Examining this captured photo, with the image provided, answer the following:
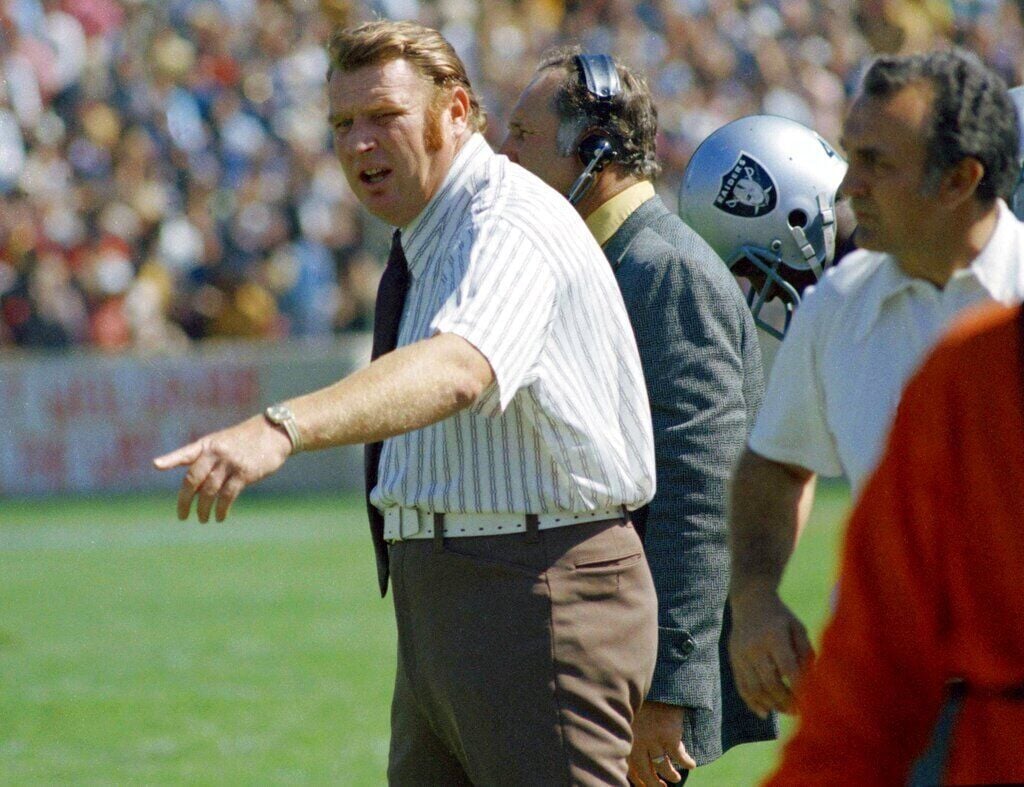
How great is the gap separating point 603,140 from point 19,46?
51.5 ft

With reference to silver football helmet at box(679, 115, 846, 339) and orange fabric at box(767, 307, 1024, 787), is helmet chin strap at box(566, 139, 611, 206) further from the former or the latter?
orange fabric at box(767, 307, 1024, 787)

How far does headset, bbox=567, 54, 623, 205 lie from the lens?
402 cm

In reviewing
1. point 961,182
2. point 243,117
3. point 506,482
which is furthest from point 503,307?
point 243,117

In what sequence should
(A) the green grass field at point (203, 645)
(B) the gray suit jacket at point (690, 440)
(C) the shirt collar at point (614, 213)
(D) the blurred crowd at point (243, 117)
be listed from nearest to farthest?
(B) the gray suit jacket at point (690, 440) → (C) the shirt collar at point (614, 213) → (A) the green grass field at point (203, 645) → (D) the blurred crowd at point (243, 117)

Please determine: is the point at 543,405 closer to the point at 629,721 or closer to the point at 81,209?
the point at 629,721

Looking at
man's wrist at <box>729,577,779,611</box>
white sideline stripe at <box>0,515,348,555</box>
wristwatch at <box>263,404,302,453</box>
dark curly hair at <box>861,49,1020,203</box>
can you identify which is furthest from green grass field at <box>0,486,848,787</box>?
dark curly hair at <box>861,49,1020,203</box>

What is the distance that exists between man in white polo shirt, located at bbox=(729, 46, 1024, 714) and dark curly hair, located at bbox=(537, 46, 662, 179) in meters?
1.45

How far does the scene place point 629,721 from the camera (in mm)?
3439

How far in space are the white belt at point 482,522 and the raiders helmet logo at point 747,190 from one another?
3.80ft

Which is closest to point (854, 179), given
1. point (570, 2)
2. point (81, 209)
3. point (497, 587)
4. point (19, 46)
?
point (497, 587)

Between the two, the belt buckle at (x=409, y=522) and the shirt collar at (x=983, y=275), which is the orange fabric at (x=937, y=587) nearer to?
the shirt collar at (x=983, y=275)

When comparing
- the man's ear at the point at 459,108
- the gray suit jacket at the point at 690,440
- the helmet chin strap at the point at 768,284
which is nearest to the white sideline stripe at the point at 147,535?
the helmet chin strap at the point at 768,284

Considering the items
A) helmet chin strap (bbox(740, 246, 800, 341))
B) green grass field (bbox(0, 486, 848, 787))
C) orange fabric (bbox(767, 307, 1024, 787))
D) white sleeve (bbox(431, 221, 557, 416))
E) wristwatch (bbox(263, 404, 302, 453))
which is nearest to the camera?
orange fabric (bbox(767, 307, 1024, 787))

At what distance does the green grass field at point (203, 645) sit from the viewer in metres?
6.91
